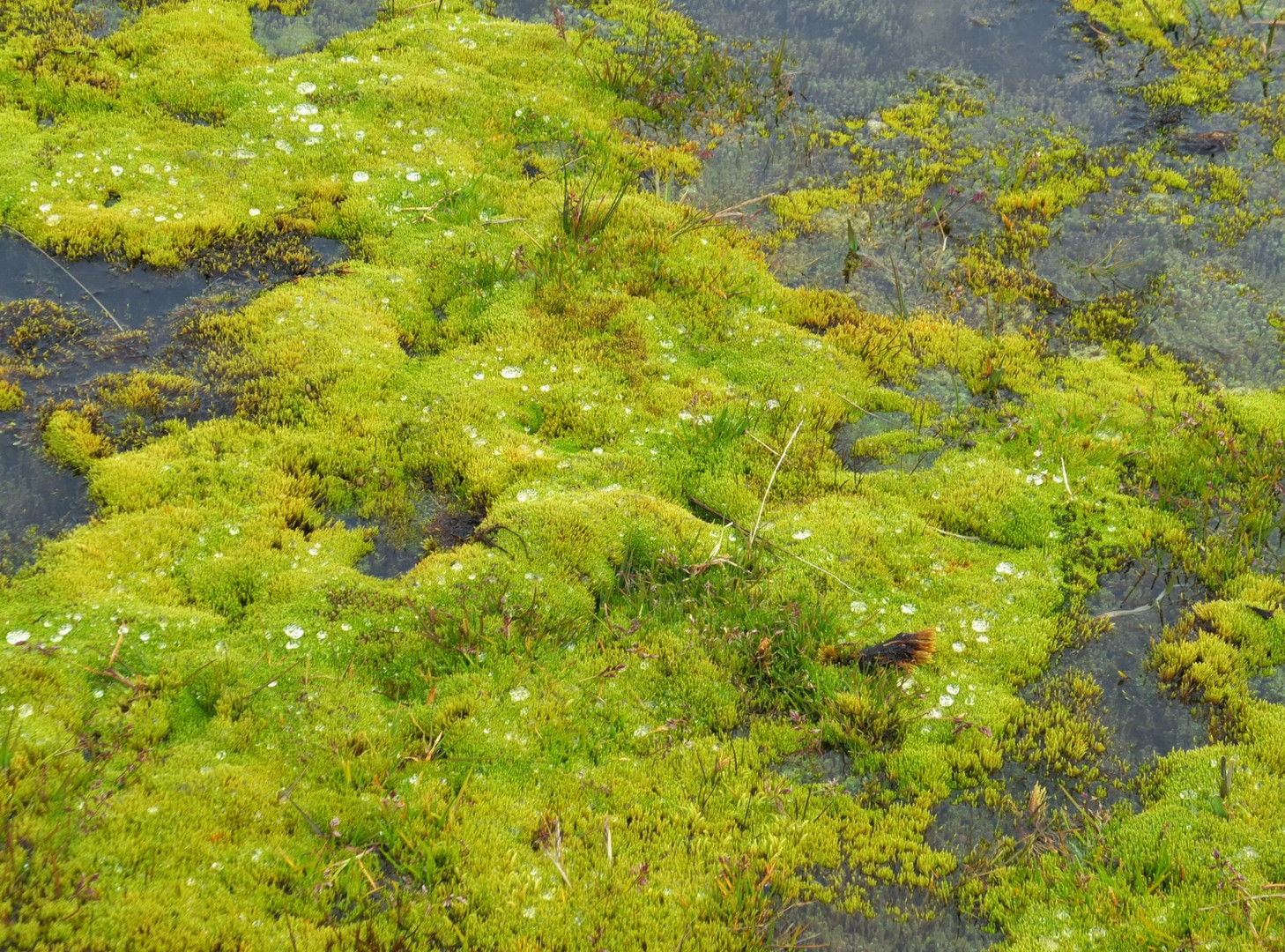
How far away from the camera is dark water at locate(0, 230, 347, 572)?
612 centimetres

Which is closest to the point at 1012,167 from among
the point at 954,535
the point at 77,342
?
the point at 954,535

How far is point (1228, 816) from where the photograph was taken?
481 centimetres

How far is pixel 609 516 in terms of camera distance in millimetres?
6535

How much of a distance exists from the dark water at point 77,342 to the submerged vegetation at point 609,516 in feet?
0.23

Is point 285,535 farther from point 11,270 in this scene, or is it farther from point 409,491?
point 11,270

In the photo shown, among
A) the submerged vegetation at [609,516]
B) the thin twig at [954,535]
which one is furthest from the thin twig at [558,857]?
the thin twig at [954,535]

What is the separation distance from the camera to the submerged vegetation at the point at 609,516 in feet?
14.7

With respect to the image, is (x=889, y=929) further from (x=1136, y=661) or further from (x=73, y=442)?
(x=73, y=442)

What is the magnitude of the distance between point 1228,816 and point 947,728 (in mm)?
1504

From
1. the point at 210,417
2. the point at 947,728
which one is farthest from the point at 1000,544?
the point at 210,417

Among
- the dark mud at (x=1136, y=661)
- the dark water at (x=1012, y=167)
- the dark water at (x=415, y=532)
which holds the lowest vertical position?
the dark water at (x=415, y=532)

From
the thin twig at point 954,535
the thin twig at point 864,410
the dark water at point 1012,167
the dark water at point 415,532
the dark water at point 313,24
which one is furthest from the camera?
the dark water at point 313,24

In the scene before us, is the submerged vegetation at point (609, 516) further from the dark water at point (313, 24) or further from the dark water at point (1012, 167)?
the dark water at point (313, 24)

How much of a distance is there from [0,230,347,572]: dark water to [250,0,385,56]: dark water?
392cm
